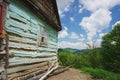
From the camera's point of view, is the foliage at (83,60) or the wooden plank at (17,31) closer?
the wooden plank at (17,31)

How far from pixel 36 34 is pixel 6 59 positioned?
321cm

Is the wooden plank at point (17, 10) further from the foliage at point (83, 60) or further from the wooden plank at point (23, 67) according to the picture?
the foliage at point (83, 60)

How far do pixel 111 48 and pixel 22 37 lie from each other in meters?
27.8

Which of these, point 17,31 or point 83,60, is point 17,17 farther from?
point 83,60

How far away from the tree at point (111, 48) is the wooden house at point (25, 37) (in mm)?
22571

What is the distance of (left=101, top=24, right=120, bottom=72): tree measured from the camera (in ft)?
106

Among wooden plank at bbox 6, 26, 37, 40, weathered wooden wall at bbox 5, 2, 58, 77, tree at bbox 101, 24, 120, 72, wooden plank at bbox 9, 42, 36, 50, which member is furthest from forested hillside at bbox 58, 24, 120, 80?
wooden plank at bbox 6, 26, 37, 40

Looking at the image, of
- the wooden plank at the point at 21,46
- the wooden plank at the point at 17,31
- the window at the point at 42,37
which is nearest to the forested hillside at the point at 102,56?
the window at the point at 42,37

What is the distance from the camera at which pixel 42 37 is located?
35.1 ft

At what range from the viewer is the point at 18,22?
754cm

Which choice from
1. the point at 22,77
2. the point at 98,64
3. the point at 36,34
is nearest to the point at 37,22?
the point at 36,34

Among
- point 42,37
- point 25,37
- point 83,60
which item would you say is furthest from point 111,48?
point 25,37

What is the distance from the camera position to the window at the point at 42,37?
33.7ft

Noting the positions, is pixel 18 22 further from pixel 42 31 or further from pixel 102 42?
pixel 102 42
